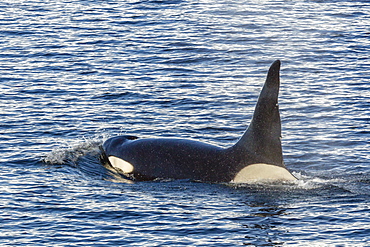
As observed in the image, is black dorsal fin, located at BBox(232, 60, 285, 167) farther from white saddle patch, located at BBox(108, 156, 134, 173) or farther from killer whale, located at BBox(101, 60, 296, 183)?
white saddle patch, located at BBox(108, 156, 134, 173)

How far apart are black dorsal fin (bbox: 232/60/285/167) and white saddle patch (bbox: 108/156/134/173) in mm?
2653

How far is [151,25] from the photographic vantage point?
36.3 meters

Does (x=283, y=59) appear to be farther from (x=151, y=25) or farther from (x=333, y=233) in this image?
(x=333, y=233)

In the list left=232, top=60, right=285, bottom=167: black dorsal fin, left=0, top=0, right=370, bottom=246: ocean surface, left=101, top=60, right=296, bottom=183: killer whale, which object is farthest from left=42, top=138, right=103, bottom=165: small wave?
left=232, top=60, right=285, bottom=167: black dorsal fin

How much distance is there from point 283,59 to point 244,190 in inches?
598

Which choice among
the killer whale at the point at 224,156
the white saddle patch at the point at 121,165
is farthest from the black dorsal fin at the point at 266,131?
the white saddle patch at the point at 121,165

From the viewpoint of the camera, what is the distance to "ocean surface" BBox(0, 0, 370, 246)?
1412 centimetres

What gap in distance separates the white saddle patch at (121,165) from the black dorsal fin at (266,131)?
2.65 metres

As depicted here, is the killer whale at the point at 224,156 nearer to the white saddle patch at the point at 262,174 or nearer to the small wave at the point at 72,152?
the white saddle patch at the point at 262,174

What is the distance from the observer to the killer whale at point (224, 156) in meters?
15.0


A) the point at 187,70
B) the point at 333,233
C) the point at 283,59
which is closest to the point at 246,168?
the point at 333,233

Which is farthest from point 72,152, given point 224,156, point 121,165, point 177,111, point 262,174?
point 262,174

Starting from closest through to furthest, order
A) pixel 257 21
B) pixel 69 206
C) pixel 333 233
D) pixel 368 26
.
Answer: pixel 333 233
pixel 69 206
pixel 368 26
pixel 257 21

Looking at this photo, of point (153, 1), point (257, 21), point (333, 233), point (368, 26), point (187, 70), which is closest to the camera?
point (333, 233)
